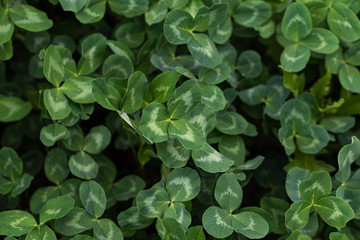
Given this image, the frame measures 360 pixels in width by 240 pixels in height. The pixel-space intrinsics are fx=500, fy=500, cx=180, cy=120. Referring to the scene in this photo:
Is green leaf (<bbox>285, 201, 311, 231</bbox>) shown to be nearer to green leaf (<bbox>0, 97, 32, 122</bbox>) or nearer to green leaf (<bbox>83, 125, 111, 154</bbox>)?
green leaf (<bbox>83, 125, 111, 154</bbox>)

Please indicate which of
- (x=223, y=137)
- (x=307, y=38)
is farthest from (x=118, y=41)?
(x=307, y=38)

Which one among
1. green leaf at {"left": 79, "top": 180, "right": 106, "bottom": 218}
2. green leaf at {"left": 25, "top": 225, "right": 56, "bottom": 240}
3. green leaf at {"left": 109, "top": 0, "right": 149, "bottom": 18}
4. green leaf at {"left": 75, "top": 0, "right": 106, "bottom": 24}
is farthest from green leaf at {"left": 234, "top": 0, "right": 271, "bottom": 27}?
green leaf at {"left": 25, "top": 225, "right": 56, "bottom": 240}

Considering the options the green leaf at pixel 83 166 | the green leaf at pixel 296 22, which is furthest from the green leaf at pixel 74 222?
the green leaf at pixel 296 22

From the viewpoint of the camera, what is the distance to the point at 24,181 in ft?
4.00

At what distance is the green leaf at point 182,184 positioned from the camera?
3.56ft

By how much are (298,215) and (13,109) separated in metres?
0.79

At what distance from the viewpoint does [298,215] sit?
1059 mm

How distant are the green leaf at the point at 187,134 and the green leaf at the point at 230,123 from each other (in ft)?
0.66

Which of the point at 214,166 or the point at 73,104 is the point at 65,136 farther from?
the point at 214,166

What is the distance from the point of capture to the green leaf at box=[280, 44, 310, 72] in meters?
1.26

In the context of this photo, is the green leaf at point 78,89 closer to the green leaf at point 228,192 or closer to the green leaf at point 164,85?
the green leaf at point 164,85

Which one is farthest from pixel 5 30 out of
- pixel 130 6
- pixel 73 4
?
pixel 130 6

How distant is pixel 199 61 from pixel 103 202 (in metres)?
0.40

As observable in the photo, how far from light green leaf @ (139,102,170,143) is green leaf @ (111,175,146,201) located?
0.25m
